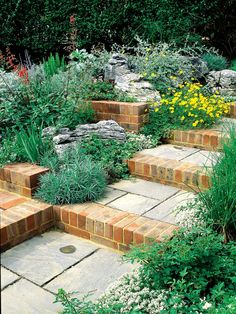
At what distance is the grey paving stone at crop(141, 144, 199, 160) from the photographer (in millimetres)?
4129

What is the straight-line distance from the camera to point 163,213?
3.18 metres

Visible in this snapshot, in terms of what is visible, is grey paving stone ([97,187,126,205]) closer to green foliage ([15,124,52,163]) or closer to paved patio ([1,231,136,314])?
paved patio ([1,231,136,314])

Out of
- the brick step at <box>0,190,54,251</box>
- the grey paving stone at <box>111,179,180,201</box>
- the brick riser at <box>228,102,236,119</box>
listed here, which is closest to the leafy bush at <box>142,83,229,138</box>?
the brick riser at <box>228,102,236,119</box>

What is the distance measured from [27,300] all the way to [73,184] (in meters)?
1.11

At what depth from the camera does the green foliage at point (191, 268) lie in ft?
7.38

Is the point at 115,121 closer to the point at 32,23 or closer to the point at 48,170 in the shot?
the point at 48,170

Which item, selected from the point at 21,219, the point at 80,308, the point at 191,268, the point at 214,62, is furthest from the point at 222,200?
the point at 214,62

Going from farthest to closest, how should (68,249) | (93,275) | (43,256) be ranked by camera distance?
(68,249)
(43,256)
(93,275)

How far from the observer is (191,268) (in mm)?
2375

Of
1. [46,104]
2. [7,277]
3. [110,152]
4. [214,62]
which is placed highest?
[214,62]

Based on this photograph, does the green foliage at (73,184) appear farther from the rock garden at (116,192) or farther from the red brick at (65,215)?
the red brick at (65,215)

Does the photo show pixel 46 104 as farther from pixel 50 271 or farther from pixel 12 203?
pixel 50 271

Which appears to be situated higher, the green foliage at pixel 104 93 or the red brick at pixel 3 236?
the green foliage at pixel 104 93

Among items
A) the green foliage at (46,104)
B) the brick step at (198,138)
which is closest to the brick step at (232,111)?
the brick step at (198,138)
